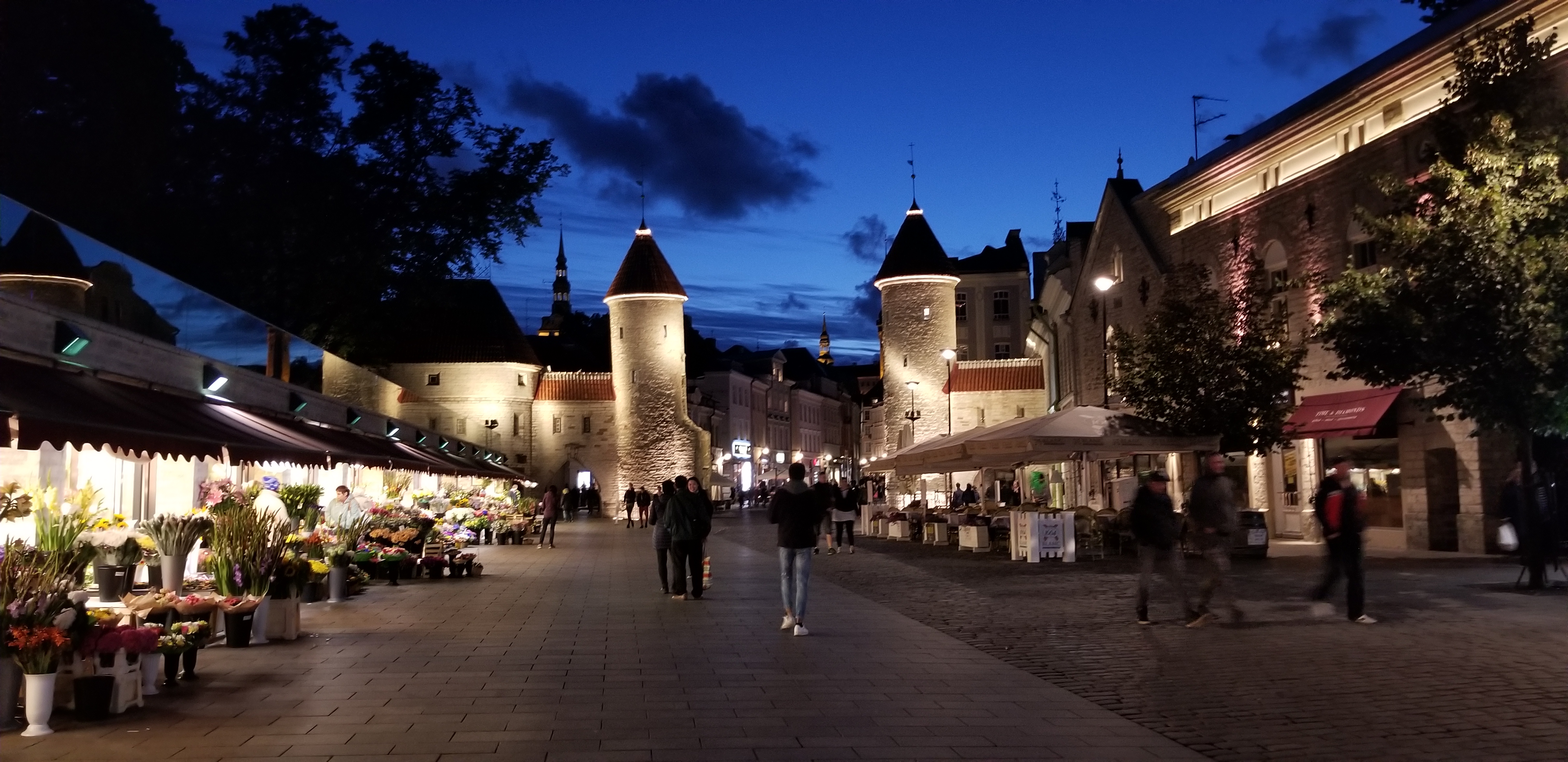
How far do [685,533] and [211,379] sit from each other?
715cm

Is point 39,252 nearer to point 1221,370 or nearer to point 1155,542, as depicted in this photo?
point 1155,542

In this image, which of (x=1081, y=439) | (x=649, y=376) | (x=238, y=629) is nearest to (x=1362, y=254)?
(x=1081, y=439)

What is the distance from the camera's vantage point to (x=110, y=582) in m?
12.7

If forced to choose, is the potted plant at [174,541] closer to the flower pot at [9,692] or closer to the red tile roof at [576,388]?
the flower pot at [9,692]

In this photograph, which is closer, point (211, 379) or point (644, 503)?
point (211, 379)

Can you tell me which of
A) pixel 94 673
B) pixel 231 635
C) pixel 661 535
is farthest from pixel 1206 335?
pixel 94 673

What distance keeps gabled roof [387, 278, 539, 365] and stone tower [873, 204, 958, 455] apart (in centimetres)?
1860

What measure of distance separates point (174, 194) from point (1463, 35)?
120ft

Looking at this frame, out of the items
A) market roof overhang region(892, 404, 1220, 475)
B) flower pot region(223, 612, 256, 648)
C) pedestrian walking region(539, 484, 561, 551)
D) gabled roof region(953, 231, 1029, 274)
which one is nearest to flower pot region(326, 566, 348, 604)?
flower pot region(223, 612, 256, 648)

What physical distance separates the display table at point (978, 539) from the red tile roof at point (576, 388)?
45151 millimetres

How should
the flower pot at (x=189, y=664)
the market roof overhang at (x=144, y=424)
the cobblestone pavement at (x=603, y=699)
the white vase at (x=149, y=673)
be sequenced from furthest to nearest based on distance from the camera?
the market roof overhang at (x=144, y=424) < the flower pot at (x=189, y=664) < the white vase at (x=149, y=673) < the cobblestone pavement at (x=603, y=699)

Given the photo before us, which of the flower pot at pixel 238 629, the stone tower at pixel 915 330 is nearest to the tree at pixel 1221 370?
the flower pot at pixel 238 629

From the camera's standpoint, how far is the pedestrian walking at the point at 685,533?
55.3 feet

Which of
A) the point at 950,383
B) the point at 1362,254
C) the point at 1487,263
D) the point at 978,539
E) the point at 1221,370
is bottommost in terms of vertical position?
the point at 978,539
